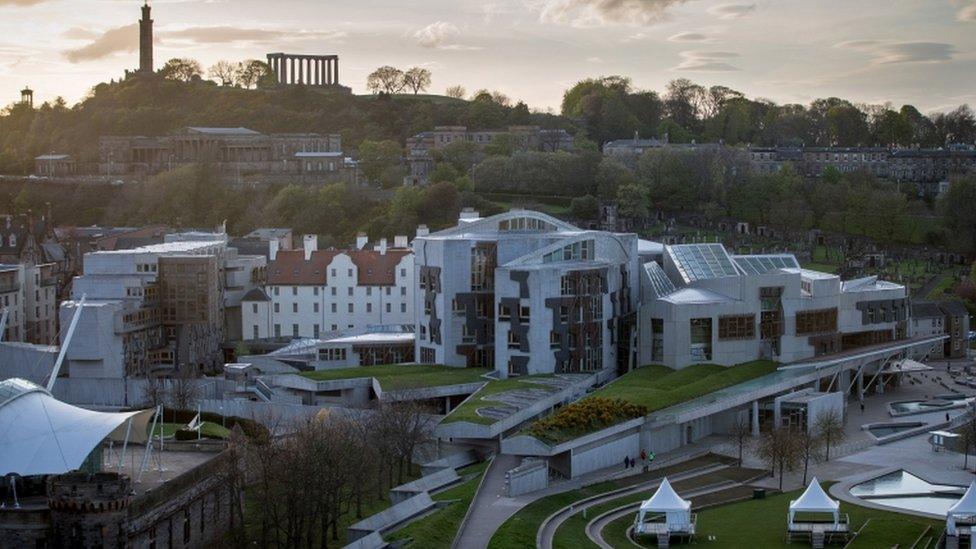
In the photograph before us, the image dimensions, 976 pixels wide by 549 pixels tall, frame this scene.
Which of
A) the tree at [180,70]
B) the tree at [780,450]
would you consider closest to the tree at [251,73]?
the tree at [180,70]

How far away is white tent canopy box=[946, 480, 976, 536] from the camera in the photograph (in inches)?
1638

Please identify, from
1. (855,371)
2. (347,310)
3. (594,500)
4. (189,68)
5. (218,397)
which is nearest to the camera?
(594,500)

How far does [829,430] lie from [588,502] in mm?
10153

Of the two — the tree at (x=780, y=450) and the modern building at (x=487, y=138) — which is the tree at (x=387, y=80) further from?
the tree at (x=780, y=450)

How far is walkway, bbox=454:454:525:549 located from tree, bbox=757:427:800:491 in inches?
306

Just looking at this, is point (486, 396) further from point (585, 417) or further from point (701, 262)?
point (701, 262)

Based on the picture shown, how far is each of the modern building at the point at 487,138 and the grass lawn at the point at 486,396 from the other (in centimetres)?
6809

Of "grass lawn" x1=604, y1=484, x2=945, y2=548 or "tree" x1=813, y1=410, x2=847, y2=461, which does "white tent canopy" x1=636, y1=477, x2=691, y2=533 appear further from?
"tree" x1=813, y1=410, x2=847, y2=461

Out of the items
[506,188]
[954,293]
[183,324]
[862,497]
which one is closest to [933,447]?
[862,497]

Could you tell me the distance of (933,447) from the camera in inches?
2109

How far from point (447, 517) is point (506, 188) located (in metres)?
74.8

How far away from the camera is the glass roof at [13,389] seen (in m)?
40.1

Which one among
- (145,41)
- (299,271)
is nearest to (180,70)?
(145,41)

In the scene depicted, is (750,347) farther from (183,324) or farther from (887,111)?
(887,111)
